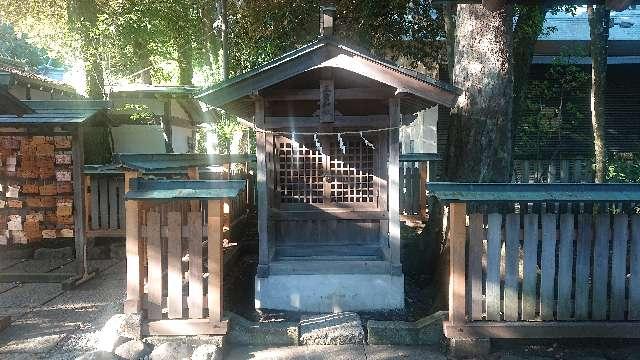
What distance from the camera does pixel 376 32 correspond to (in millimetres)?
16281

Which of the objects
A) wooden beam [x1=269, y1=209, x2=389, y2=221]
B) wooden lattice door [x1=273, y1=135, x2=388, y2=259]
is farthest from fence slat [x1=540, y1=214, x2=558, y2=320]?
wooden lattice door [x1=273, y1=135, x2=388, y2=259]

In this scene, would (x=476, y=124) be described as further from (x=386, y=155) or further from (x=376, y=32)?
(x=376, y=32)

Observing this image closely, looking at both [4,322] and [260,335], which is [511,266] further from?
[4,322]

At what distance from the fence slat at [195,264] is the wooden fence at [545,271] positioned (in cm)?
298

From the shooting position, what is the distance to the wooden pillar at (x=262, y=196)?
283 inches

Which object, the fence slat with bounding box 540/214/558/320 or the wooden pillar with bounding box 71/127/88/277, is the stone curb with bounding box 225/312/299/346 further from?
the wooden pillar with bounding box 71/127/88/277

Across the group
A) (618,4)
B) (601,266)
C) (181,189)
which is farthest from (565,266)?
(181,189)

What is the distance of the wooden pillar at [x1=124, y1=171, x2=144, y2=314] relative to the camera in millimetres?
5691

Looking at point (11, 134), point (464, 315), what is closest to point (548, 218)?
point (464, 315)

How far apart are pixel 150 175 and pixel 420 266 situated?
5.96m

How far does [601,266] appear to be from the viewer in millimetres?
5676

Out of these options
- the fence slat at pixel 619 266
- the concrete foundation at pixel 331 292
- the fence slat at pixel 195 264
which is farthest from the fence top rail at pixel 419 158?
the fence slat at pixel 195 264

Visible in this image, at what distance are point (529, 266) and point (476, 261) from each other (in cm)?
66

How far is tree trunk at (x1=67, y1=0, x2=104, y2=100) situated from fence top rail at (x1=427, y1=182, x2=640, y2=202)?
14.2m
